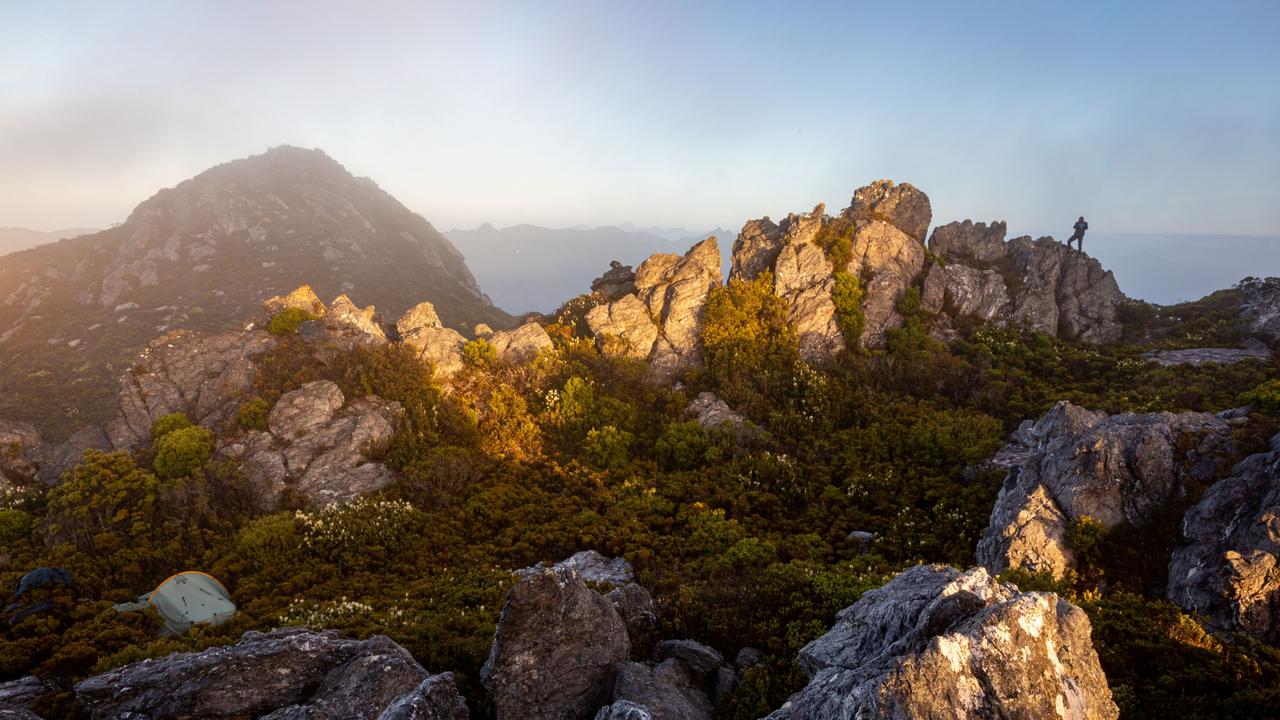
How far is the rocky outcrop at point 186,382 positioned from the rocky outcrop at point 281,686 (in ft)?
68.1

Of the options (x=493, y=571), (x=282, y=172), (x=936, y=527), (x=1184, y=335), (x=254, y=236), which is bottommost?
(x=493, y=571)

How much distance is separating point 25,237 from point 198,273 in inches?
7262

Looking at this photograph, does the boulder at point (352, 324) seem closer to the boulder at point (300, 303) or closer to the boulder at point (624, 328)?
the boulder at point (300, 303)

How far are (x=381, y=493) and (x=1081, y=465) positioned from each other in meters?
27.4

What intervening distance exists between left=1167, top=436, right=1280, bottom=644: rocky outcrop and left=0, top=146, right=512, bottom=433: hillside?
6928 centimetres

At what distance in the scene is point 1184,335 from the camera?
111 ft

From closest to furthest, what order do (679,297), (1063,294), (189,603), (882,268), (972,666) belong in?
(972,666) → (189,603) → (679,297) → (882,268) → (1063,294)

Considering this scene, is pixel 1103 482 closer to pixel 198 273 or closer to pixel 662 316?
pixel 662 316

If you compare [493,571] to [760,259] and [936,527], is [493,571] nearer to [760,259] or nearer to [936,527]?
[936,527]

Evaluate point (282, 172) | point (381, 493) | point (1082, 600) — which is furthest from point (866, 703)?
point (282, 172)

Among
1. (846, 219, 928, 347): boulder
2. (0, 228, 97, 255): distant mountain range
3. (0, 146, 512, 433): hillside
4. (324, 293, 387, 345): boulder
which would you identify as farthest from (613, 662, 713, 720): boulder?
(0, 228, 97, 255): distant mountain range

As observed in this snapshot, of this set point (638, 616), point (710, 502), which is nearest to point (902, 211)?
point (710, 502)

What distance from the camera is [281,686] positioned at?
9.59 m

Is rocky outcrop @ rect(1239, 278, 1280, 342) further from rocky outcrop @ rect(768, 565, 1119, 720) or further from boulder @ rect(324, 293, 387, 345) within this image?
boulder @ rect(324, 293, 387, 345)
